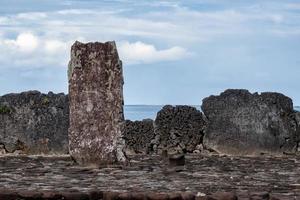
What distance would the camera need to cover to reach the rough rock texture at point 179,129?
56.2 ft

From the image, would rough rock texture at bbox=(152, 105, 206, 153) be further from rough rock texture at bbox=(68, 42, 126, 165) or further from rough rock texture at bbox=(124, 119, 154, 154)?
rough rock texture at bbox=(68, 42, 126, 165)

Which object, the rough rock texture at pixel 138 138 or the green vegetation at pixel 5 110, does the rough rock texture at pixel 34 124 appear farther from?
the rough rock texture at pixel 138 138

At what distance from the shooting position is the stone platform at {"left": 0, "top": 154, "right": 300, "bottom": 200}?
340 inches

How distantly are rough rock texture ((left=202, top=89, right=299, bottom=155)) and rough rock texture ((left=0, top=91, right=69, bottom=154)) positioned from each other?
3.20 meters

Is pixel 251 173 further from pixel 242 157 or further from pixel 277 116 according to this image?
pixel 277 116

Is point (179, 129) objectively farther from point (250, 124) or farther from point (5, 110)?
point (5, 110)

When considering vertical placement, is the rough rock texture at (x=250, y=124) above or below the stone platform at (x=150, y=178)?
above

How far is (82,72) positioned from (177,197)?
649 centimetres

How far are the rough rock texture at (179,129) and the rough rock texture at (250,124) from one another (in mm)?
253

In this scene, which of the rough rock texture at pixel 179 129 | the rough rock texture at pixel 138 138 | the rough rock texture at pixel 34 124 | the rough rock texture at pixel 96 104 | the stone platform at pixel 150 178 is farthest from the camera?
the rough rock texture at pixel 138 138

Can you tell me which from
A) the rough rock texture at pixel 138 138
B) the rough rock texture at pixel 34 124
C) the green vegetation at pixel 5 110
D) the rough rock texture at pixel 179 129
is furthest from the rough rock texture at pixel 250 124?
the green vegetation at pixel 5 110

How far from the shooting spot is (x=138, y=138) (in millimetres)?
17312

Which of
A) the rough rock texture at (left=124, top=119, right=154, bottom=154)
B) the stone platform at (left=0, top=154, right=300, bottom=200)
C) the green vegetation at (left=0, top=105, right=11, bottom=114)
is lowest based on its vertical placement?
the stone platform at (left=0, top=154, right=300, bottom=200)

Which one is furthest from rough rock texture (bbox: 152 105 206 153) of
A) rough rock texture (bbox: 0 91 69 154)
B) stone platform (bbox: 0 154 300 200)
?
rough rock texture (bbox: 0 91 69 154)
